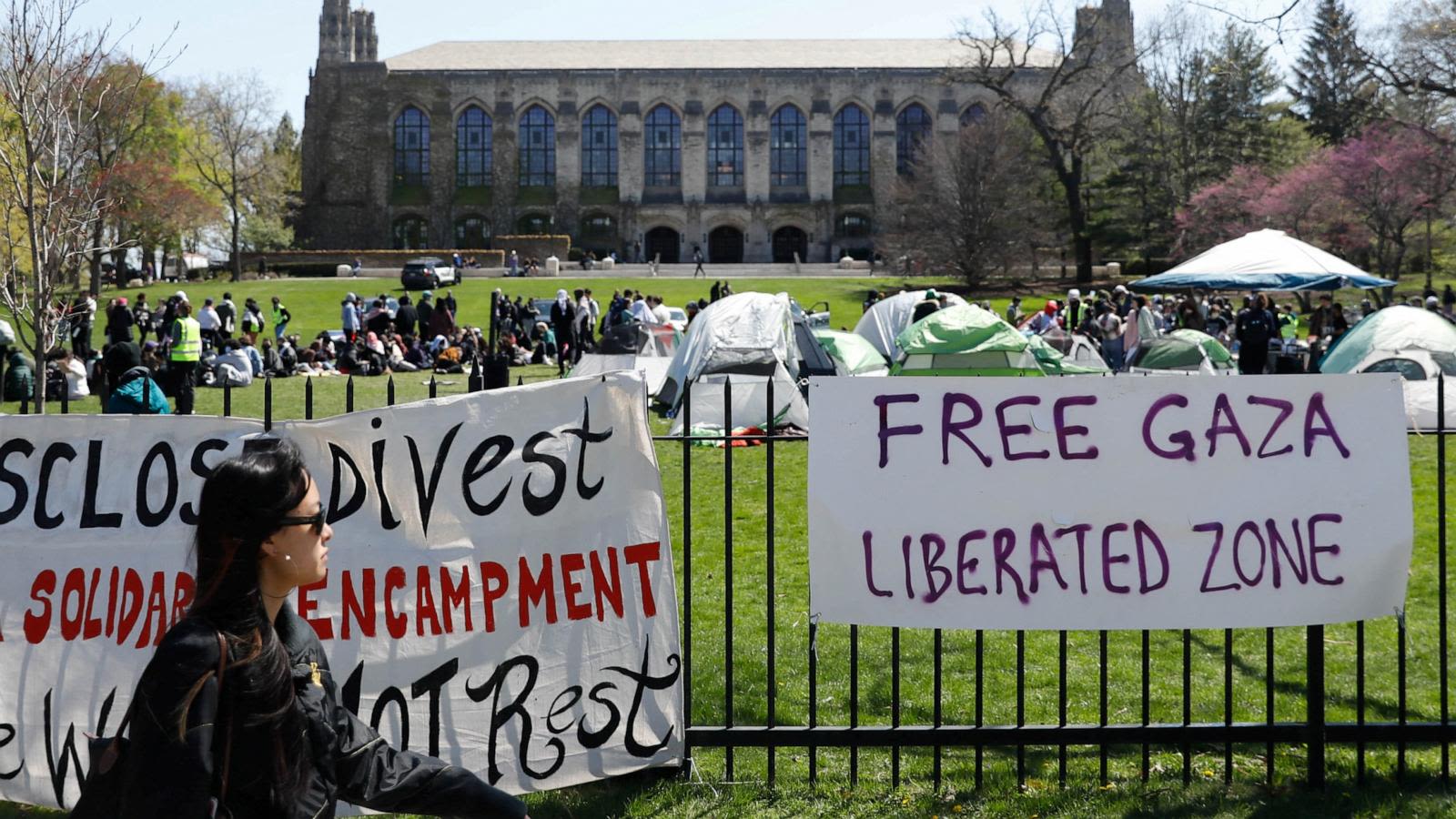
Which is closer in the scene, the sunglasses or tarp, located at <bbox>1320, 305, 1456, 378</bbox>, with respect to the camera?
the sunglasses

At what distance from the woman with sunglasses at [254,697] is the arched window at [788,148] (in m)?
69.9

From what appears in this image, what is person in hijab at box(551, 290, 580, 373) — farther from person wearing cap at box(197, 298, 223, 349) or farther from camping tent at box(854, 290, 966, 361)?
person wearing cap at box(197, 298, 223, 349)

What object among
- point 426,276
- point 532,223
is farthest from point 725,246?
point 426,276

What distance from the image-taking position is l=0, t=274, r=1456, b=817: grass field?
4.34 metres

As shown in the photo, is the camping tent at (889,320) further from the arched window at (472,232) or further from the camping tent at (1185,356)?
the arched window at (472,232)

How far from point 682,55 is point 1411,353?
6180 cm

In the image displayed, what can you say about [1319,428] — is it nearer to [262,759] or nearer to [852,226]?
[262,759]

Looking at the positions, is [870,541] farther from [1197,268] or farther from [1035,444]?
[1197,268]

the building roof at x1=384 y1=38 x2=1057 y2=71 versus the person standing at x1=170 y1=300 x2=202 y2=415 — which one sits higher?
the building roof at x1=384 y1=38 x2=1057 y2=71

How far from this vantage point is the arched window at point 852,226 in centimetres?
7038

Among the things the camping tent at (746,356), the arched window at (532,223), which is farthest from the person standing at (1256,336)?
the arched window at (532,223)

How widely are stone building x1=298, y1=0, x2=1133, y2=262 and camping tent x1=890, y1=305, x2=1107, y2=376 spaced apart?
53.8 meters

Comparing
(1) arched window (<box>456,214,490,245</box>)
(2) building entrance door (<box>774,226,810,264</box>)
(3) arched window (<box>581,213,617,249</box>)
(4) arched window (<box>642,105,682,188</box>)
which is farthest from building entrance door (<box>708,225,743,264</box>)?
(1) arched window (<box>456,214,490,245</box>)

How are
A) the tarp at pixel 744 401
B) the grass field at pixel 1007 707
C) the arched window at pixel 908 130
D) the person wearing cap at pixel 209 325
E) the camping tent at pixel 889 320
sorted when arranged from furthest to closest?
the arched window at pixel 908 130 → the person wearing cap at pixel 209 325 → the camping tent at pixel 889 320 → the tarp at pixel 744 401 → the grass field at pixel 1007 707
